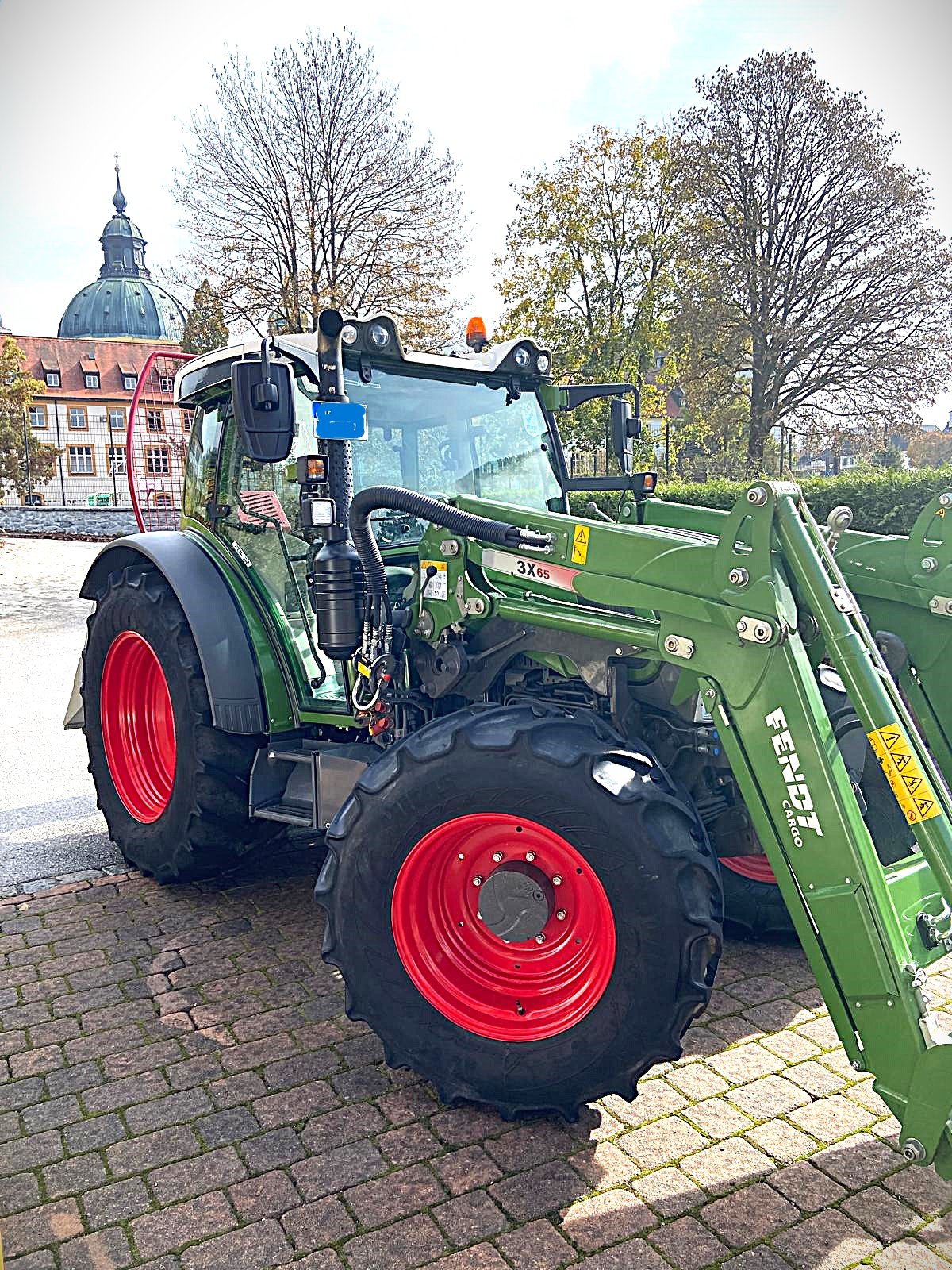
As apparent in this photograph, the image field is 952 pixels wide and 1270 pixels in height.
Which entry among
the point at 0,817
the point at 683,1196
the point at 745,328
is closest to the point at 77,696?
the point at 0,817

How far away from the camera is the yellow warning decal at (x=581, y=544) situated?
3150 mm

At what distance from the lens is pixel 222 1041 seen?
3439mm

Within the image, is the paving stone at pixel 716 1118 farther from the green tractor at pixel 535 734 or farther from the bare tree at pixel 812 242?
the bare tree at pixel 812 242

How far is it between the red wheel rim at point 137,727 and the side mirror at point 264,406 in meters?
1.83

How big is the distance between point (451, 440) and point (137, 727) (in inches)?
84.3

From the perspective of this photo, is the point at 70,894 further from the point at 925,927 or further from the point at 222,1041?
the point at 925,927

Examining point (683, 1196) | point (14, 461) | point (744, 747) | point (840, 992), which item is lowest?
point (683, 1196)

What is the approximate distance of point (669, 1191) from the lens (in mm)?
2678

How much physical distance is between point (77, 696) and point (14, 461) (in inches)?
1105

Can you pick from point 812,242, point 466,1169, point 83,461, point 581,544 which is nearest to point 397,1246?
point 466,1169

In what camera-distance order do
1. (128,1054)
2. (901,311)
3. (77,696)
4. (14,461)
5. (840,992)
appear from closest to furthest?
(840,992) < (128,1054) < (77,696) < (901,311) < (14,461)

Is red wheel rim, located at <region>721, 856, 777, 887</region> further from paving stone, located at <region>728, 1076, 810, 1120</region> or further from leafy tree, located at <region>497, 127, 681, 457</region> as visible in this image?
leafy tree, located at <region>497, 127, 681, 457</region>

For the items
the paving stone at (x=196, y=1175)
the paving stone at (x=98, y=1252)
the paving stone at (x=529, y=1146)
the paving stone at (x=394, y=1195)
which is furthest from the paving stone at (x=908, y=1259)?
the paving stone at (x=98, y=1252)

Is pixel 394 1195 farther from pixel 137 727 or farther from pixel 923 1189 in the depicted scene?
pixel 137 727
